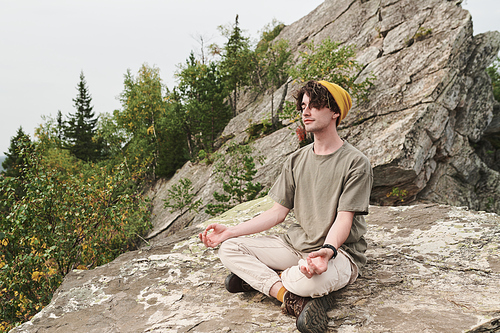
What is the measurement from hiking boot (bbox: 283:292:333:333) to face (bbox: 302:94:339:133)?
1.27m

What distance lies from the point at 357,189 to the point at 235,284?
128 centimetres

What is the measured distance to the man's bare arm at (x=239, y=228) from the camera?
2678 millimetres

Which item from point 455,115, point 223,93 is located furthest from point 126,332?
point 223,93

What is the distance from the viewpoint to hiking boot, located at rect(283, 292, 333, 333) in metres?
2.00

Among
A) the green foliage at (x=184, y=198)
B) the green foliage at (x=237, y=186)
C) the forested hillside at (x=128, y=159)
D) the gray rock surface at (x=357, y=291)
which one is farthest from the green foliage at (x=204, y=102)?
the gray rock surface at (x=357, y=291)

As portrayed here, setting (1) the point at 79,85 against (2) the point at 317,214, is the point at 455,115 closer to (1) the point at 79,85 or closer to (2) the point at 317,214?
(2) the point at 317,214

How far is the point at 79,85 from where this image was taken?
1660 inches

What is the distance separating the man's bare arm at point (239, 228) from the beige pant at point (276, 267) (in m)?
0.06

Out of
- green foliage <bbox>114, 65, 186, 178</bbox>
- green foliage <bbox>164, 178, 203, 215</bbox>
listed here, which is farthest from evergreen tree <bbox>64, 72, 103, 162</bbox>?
green foliage <bbox>164, 178, 203, 215</bbox>

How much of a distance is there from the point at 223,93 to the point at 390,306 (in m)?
20.5

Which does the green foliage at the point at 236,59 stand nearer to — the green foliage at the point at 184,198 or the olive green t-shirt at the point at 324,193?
the green foliage at the point at 184,198

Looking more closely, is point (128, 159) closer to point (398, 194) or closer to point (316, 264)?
point (398, 194)

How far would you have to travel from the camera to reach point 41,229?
544 cm

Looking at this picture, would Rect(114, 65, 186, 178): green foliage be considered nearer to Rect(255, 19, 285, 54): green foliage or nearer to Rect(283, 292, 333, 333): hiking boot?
Rect(255, 19, 285, 54): green foliage
